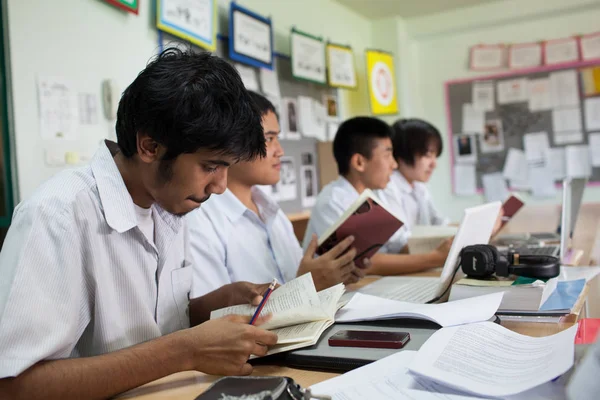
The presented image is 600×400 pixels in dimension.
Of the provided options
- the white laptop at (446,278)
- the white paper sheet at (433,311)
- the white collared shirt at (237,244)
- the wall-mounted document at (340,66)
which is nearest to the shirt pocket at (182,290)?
the white collared shirt at (237,244)

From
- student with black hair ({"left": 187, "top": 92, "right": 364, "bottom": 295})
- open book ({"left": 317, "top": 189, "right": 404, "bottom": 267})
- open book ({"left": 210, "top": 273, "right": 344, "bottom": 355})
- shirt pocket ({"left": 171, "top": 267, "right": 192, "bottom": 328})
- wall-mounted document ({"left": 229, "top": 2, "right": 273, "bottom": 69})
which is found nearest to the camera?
open book ({"left": 210, "top": 273, "right": 344, "bottom": 355})

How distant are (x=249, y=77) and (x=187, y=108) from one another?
6.56 ft

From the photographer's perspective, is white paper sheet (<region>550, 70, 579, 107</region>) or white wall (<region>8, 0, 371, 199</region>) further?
white paper sheet (<region>550, 70, 579, 107</region>)

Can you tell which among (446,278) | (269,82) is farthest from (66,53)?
(446,278)

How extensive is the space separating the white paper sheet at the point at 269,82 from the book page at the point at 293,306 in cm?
208

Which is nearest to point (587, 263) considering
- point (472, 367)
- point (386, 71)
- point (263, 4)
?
point (472, 367)

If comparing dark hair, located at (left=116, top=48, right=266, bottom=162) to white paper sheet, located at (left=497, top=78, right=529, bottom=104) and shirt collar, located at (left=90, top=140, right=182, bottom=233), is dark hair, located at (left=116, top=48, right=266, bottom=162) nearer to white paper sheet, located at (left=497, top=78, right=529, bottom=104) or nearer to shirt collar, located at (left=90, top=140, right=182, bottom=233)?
shirt collar, located at (left=90, top=140, right=182, bottom=233)

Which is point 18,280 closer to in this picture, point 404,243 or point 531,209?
point 404,243

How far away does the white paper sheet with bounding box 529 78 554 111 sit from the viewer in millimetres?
3980

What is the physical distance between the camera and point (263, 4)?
9.93 feet

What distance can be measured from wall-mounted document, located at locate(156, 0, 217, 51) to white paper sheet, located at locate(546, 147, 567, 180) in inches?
109

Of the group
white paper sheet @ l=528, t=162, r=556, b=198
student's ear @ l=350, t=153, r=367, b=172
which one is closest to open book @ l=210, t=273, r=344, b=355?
student's ear @ l=350, t=153, r=367, b=172

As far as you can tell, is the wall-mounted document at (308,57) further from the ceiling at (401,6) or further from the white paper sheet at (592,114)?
the white paper sheet at (592,114)

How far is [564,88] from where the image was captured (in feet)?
12.9
